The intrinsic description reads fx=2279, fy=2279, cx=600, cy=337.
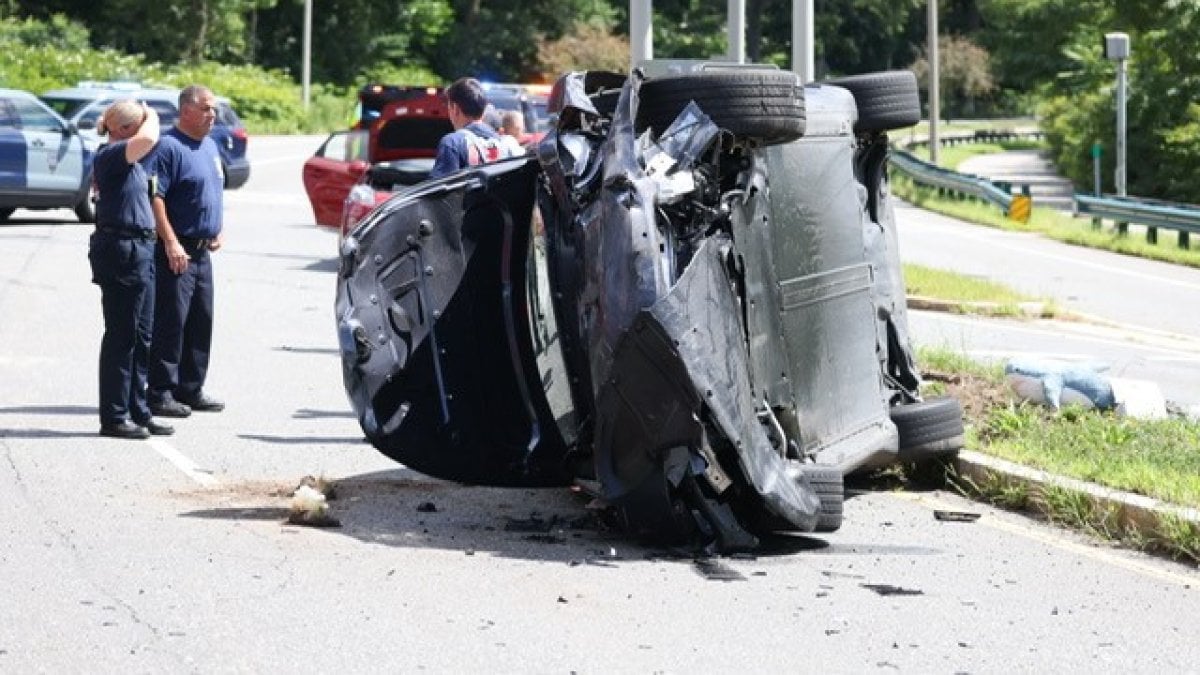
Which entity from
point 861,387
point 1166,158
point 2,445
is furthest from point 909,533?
point 1166,158

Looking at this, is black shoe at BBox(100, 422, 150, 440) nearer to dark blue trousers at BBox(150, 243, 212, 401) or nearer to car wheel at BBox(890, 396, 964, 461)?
dark blue trousers at BBox(150, 243, 212, 401)

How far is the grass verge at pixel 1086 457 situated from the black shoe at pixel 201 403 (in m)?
4.04

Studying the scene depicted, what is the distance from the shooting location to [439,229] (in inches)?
388

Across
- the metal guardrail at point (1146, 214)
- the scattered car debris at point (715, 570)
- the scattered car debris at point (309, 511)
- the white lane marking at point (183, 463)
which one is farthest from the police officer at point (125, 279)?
the metal guardrail at point (1146, 214)

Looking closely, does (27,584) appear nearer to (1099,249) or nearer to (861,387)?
(861,387)

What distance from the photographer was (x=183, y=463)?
11039 millimetres

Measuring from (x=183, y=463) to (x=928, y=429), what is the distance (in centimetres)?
358

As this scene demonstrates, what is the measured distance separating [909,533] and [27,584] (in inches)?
144

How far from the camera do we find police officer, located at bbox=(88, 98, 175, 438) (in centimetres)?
1173

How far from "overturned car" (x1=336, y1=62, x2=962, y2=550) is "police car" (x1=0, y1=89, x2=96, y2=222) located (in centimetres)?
1801

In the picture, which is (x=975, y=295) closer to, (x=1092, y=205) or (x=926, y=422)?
(x=926, y=422)

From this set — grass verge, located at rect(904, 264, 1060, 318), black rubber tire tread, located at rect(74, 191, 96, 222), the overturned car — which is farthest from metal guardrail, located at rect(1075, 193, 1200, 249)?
the overturned car

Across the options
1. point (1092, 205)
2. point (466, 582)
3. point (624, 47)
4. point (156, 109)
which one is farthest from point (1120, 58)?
point (624, 47)

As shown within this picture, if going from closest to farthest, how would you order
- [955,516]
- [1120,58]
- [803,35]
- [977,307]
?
[955,516] → [977,307] → [803,35] → [1120,58]
